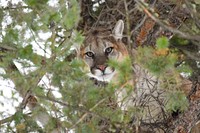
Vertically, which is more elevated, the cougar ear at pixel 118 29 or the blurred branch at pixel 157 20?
the cougar ear at pixel 118 29

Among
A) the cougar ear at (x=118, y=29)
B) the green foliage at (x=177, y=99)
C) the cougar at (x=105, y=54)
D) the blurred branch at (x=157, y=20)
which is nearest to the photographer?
the blurred branch at (x=157, y=20)

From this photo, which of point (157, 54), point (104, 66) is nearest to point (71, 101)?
point (157, 54)

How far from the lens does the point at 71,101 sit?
13.4ft

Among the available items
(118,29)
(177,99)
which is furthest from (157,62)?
(118,29)

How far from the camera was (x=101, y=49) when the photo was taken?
5.63m

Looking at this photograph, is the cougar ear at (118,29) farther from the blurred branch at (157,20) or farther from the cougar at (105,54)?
the blurred branch at (157,20)

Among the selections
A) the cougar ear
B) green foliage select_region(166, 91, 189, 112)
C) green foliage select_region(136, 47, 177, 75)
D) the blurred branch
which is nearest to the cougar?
the cougar ear

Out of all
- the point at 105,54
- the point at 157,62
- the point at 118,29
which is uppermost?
the point at 118,29

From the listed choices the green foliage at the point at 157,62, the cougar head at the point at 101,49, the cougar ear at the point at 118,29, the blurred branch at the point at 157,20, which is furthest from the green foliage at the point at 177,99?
the cougar ear at the point at 118,29

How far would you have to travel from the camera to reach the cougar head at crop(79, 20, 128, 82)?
541 cm

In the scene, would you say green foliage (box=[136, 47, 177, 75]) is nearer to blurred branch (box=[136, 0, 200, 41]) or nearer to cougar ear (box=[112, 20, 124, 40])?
blurred branch (box=[136, 0, 200, 41])

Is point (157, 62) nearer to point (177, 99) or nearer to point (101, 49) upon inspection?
point (177, 99)

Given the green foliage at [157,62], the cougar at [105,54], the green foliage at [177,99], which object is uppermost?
the cougar at [105,54]

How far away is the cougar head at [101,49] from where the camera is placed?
5406 mm
